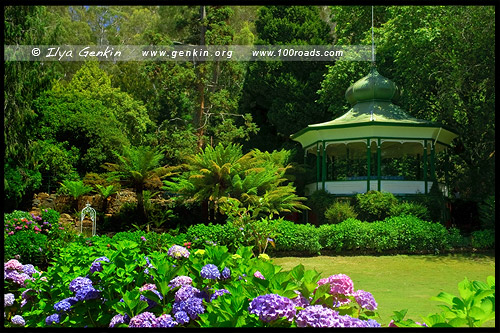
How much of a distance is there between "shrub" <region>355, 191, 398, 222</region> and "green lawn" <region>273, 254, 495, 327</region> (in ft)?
7.77

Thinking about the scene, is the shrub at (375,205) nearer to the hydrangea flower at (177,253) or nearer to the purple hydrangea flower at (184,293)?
the hydrangea flower at (177,253)

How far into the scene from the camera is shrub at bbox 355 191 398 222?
48.1 feet

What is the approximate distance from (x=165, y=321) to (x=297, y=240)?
31.8ft

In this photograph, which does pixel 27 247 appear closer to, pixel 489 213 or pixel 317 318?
pixel 317 318

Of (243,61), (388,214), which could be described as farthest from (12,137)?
(243,61)

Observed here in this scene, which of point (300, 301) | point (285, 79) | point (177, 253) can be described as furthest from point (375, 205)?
point (300, 301)

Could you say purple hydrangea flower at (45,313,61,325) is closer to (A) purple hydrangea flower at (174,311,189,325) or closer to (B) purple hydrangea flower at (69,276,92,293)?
(B) purple hydrangea flower at (69,276,92,293)

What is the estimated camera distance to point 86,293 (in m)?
3.40

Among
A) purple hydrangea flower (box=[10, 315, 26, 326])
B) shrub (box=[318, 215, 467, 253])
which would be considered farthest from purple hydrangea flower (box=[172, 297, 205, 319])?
shrub (box=[318, 215, 467, 253])

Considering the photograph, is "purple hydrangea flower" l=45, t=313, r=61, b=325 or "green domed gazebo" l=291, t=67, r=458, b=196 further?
"green domed gazebo" l=291, t=67, r=458, b=196

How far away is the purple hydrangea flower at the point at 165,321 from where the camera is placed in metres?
3.08

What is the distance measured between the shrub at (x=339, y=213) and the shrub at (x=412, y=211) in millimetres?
1090

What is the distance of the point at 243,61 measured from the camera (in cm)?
3092

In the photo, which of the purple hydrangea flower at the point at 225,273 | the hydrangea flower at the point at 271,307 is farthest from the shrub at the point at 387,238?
the hydrangea flower at the point at 271,307
